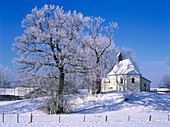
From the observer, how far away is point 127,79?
4328 centimetres

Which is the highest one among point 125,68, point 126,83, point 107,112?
point 125,68

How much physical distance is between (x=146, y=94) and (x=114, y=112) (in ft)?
31.9

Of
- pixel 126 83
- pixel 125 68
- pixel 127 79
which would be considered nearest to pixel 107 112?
pixel 126 83

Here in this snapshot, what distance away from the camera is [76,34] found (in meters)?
30.1

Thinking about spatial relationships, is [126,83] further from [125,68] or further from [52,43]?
[52,43]

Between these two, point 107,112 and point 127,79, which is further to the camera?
point 127,79

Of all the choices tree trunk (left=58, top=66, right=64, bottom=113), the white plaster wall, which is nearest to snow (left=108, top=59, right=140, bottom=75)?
the white plaster wall

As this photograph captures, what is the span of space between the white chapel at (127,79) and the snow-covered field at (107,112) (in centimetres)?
735

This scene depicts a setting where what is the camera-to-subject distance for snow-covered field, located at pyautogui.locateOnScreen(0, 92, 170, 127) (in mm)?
23097

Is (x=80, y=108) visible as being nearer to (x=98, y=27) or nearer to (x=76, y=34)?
(x=76, y=34)

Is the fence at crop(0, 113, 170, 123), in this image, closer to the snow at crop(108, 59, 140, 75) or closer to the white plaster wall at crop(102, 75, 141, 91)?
the white plaster wall at crop(102, 75, 141, 91)

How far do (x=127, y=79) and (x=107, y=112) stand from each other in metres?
15.8

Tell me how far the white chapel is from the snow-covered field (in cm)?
735

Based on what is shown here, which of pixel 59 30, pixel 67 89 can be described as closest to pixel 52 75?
pixel 67 89
